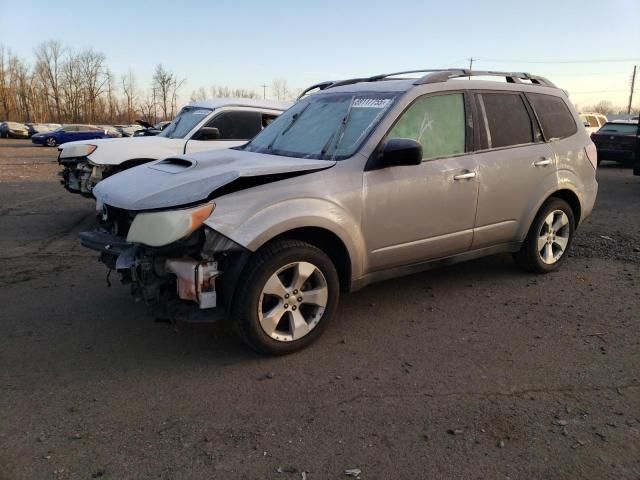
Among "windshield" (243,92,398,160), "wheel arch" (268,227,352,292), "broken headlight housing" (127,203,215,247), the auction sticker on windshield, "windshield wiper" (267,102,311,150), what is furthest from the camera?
"windshield wiper" (267,102,311,150)

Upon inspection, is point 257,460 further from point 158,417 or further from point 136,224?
point 136,224

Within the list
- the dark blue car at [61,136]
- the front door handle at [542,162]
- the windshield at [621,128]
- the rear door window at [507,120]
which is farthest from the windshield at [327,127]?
the dark blue car at [61,136]

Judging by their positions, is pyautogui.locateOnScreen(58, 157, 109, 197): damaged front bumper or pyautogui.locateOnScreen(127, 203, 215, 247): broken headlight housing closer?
pyautogui.locateOnScreen(127, 203, 215, 247): broken headlight housing

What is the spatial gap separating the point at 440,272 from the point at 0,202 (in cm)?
903

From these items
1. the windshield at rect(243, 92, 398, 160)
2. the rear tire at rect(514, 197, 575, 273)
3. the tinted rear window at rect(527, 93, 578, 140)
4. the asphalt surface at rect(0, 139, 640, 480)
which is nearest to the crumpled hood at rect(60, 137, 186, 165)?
the asphalt surface at rect(0, 139, 640, 480)

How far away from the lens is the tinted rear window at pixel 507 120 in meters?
4.89

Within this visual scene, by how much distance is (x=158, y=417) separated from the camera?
302cm

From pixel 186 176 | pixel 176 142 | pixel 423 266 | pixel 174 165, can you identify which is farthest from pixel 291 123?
pixel 176 142

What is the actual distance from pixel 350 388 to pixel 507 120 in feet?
10.2

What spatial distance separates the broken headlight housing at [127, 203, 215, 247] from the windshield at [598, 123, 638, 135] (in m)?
17.5

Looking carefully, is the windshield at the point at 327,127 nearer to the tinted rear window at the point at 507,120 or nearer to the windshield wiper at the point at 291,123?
the windshield wiper at the point at 291,123

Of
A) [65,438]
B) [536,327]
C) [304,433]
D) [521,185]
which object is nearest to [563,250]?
[521,185]

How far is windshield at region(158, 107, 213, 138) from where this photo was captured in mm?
8711

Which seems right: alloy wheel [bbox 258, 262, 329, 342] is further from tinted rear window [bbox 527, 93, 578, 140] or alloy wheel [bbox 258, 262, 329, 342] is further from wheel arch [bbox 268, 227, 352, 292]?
tinted rear window [bbox 527, 93, 578, 140]
